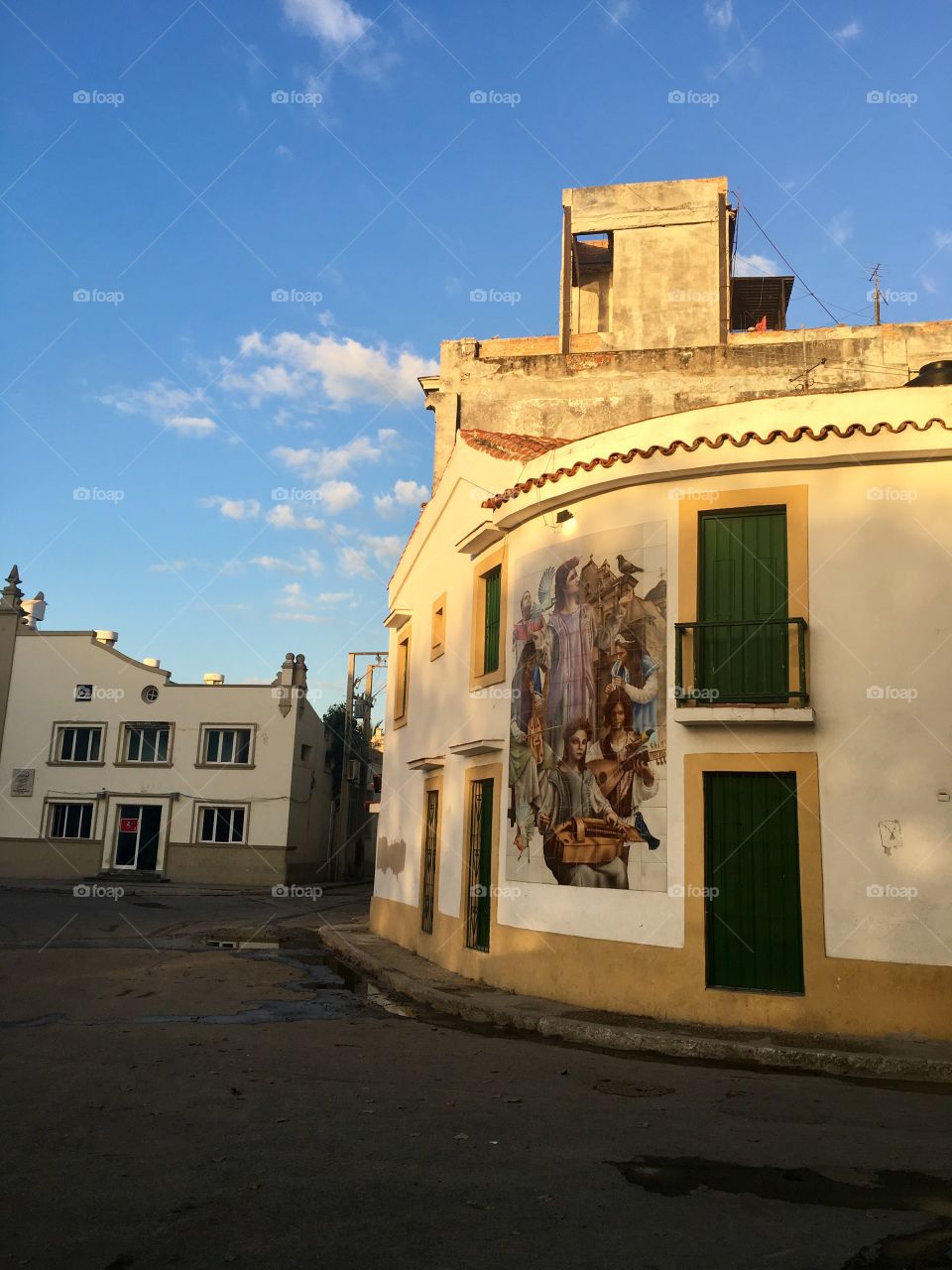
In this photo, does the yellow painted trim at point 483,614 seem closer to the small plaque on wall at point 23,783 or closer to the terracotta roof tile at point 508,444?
the terracotta roof tile at point 508,444

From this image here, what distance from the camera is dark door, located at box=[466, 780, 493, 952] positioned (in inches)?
509

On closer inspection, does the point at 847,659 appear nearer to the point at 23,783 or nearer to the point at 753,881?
the point at 753,881

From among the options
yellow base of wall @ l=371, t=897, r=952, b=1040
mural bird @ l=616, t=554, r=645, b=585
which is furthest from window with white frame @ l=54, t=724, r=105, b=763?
mural bird @ l=616, t=554, r=645, b=585

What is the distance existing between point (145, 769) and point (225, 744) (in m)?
2.91

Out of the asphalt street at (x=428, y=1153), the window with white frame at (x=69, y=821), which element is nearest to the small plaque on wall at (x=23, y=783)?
the window with white frame at (x=69, y=821)

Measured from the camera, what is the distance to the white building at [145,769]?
116ft

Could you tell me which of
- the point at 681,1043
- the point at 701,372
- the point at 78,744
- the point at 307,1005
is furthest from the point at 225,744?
the point at 681,1043

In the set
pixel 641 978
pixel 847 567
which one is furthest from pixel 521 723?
pixel 847 567

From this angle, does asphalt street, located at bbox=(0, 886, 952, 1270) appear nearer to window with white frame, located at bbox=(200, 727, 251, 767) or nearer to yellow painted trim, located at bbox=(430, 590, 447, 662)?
yellow painted trim, located at bbox=(430, 590, 447, 662)

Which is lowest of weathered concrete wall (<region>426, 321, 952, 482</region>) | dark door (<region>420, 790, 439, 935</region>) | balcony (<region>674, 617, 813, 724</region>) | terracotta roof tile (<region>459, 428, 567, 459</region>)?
dark door (<region>420, 790, 439, 935</region>)

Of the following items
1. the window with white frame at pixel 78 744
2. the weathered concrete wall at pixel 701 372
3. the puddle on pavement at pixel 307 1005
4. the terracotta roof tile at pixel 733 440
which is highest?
the weathered concrete wall at pixel 701 372

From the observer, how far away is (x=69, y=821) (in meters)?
36.1

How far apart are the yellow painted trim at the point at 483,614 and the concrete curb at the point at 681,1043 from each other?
389 cm

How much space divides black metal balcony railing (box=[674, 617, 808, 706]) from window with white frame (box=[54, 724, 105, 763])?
100.0 ft
